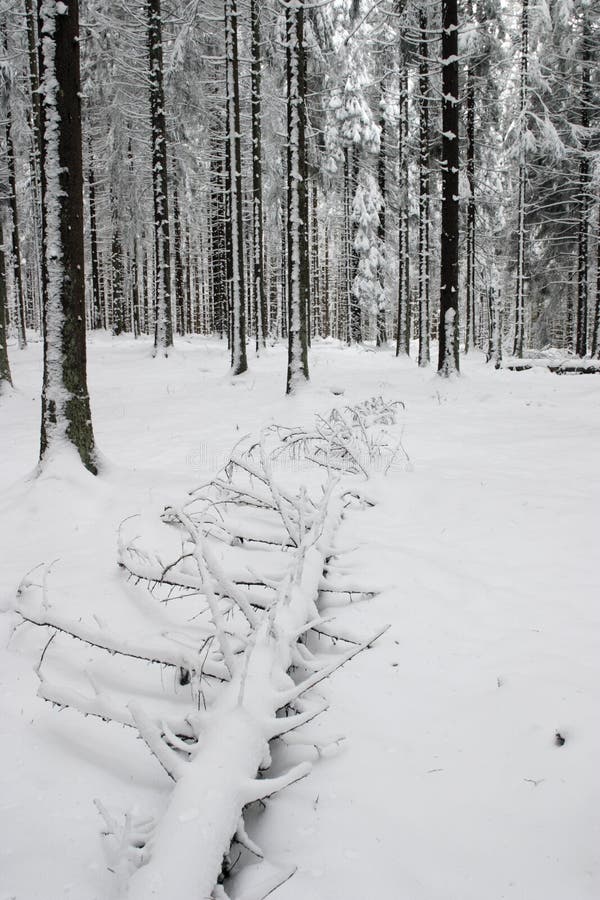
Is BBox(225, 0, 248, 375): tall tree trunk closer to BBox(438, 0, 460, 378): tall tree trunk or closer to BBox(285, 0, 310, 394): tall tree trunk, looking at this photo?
BBox(285, 0, 310, 394): tall tree trunk

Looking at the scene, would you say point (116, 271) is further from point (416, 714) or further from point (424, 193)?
point (416, 714)

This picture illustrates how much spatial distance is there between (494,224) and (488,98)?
6642 mm

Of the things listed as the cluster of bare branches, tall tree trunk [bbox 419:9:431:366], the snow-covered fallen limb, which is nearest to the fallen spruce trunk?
the cluster of bare branches

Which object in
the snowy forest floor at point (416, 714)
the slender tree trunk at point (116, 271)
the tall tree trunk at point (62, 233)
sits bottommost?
the snowy forest floor at point (416, 714)

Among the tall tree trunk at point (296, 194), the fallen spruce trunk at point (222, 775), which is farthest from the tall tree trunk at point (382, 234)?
the fallen spruce trunk at point (222, 775)

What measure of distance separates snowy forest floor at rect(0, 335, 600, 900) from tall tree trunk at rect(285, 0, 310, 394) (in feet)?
18.7

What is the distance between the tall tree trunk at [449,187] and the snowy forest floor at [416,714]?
6513mm

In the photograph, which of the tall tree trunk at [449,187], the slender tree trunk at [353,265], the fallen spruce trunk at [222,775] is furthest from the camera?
the slender tree trunk at [353,265]

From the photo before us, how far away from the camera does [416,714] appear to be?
80.5 inches

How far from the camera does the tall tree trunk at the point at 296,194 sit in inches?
404

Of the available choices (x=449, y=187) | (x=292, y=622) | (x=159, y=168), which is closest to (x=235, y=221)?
(x=159, y=168)

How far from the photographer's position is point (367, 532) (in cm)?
395

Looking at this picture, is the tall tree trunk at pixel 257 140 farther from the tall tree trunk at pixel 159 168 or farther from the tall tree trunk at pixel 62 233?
the tall tree trunk at pixel 62 233

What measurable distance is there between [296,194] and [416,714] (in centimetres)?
1016
